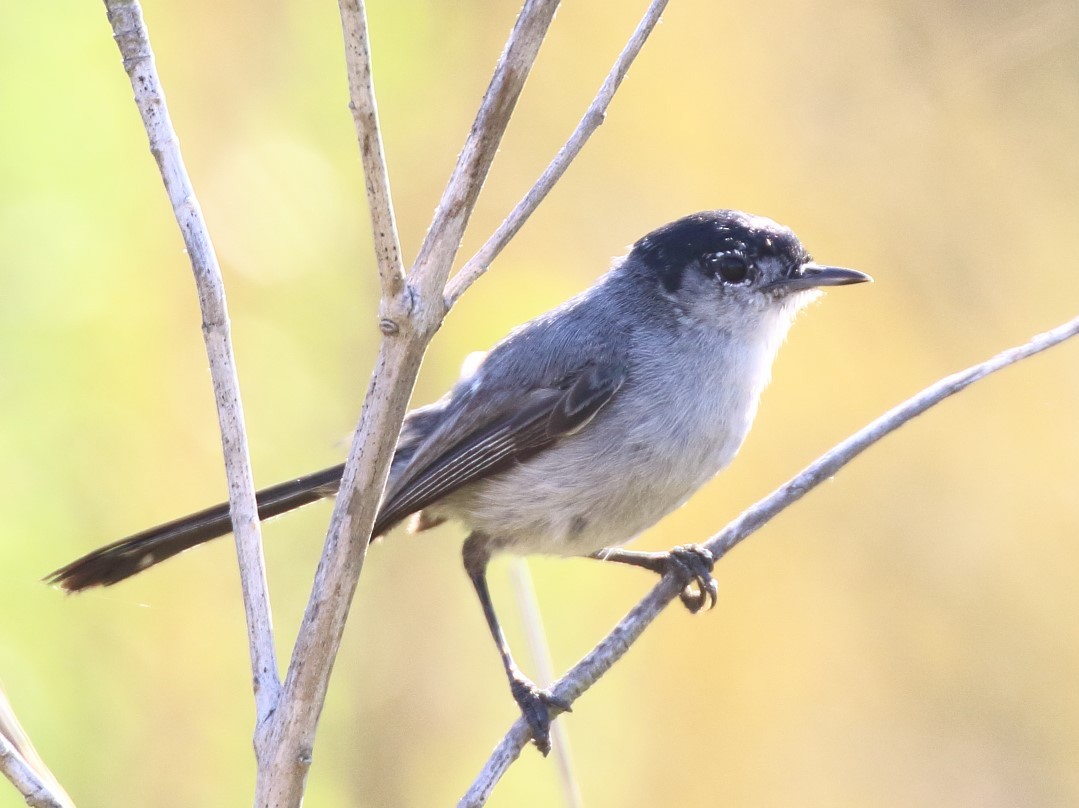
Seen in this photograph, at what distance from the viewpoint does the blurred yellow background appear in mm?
2604

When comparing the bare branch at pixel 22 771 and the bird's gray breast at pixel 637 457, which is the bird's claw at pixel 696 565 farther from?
the bare branch at pixel 22 771

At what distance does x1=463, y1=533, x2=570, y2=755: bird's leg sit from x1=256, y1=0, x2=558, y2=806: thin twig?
104 cm

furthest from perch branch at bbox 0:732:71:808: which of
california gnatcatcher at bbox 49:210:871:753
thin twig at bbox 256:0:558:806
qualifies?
california gnatcatcher at bbox 49:210:871:753

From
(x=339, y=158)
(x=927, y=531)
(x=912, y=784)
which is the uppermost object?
(x=339, y=158)

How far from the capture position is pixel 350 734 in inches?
103

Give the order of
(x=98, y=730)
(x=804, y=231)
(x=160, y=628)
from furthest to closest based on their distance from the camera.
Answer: (x=804, y=231), (x=160, y=628), (x=98, y=730)

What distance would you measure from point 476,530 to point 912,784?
1355mm

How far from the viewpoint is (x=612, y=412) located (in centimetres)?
252

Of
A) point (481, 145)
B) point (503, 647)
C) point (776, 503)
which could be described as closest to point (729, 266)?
point (776, 503)

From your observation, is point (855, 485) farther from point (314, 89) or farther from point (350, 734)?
point (314, 89)

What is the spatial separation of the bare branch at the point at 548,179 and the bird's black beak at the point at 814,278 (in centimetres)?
126

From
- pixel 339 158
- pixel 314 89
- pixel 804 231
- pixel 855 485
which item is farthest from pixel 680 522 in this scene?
pixel 314 89

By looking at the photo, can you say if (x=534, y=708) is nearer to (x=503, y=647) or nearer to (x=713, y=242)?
(x=503, y=647)

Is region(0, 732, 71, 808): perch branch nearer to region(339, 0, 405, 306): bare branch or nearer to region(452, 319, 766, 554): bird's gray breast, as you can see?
region(339, 0, 405, 306): bare branch
